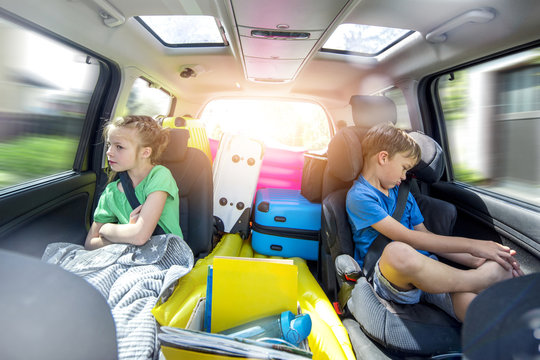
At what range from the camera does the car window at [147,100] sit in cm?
274

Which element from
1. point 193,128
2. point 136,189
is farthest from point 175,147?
point 193,128

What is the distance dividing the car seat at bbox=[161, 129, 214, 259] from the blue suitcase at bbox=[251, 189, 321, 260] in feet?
1.87

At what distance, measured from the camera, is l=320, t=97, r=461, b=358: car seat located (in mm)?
1177

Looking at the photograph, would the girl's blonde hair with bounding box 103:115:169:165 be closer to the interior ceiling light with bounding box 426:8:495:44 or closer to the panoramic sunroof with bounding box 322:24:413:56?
the panoramic sunroof with bounding box 322:24:413:56

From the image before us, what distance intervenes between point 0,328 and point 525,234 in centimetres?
200

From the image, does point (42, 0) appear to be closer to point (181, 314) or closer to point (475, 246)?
point (181, 314)

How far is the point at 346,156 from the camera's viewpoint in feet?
5.75

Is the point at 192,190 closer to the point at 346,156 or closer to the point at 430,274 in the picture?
the point at 346,156

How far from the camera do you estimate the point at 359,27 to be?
2.12 m

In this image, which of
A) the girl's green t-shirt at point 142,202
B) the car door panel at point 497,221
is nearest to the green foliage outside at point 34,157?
the girl's green t-shirt at point 142,202

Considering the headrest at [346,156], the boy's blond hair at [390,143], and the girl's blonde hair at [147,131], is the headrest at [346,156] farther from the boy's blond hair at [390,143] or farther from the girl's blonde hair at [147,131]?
the girl's blonde hair at [147,131]

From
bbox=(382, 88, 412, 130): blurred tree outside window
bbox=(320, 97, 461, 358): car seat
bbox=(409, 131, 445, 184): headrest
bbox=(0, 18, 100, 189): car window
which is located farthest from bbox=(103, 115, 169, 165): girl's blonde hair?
bbox=(382, 88, 412, 130): blurred tree outside window

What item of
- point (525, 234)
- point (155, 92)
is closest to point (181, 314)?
point (525, 234)

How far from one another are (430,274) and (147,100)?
2.94 meters
